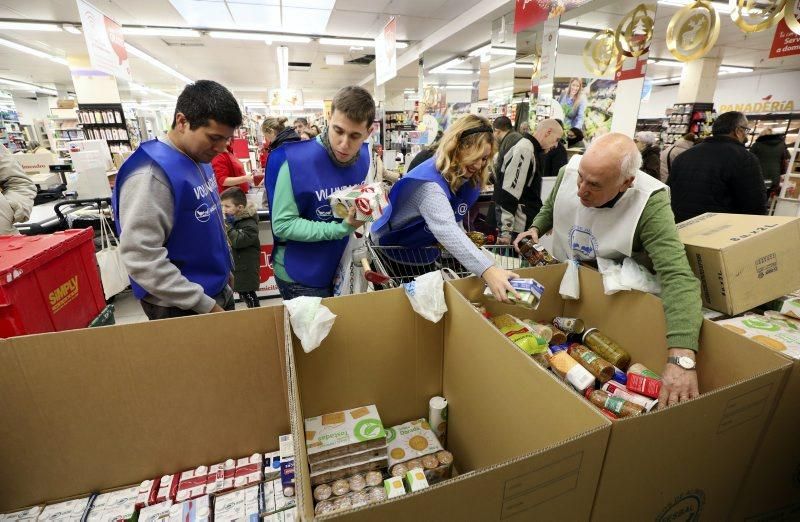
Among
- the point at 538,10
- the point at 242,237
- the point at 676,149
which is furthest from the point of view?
the point at 676,149

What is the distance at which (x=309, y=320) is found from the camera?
3.94 ft

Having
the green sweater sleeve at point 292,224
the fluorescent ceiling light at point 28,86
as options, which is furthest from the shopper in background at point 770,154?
the fluorescent ceiling light at point 28,86

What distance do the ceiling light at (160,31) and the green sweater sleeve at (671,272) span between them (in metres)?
9.69

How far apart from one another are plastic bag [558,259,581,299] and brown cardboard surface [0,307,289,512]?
1.19 meters

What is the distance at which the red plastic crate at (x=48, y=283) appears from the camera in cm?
137

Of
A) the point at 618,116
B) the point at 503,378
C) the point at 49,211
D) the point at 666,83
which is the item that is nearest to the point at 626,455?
the point at 503,378

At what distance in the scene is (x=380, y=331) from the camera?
1410 millimetres

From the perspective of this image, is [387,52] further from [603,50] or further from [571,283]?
[571,283]

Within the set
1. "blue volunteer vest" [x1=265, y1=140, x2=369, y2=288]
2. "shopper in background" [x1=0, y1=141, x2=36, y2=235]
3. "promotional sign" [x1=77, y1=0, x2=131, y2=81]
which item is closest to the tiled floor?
"shopper in background" [x1=0, y1=141, x2=36, y2=235]

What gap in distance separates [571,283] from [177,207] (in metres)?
1.61

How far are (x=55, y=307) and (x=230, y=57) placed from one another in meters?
11.6

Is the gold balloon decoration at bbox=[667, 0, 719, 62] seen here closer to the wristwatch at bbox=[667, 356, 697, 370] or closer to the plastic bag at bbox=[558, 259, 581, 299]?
the plastic bag at bbox=[558, 259, 581, 299]

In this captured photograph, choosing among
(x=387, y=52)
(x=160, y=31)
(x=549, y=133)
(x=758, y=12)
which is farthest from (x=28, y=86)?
(x=758, y=12)

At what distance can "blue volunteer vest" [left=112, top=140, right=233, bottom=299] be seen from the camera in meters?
1.37
